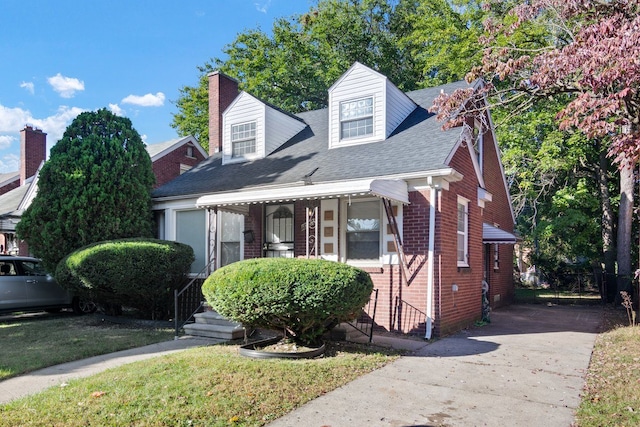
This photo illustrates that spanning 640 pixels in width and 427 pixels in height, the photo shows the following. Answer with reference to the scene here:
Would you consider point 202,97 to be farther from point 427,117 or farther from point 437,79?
point 427,117

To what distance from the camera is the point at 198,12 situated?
15.3 metres

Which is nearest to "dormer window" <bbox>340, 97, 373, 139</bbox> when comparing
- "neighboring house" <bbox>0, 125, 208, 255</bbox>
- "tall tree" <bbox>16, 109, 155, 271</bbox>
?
"tall tree" <bbox>16, 109, 155, 271</bbox>

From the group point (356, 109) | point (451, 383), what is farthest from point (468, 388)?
point (356, 109)

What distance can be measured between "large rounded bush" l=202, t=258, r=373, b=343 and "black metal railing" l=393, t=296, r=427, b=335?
7.33ft

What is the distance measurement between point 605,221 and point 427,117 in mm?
12381

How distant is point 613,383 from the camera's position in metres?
5.75

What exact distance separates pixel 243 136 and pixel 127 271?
5.48m

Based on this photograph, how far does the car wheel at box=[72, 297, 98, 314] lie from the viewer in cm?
1248

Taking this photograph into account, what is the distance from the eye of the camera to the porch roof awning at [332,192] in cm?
788

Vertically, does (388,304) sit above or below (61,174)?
below

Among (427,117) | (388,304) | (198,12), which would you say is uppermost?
(198,12)

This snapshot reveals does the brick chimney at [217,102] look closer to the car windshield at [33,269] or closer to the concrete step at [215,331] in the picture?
the car windshield at [33,269]

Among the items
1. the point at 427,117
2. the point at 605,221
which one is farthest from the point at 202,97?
the point at 605,221

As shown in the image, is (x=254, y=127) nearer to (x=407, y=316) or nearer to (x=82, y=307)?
(x=82, y=307)
